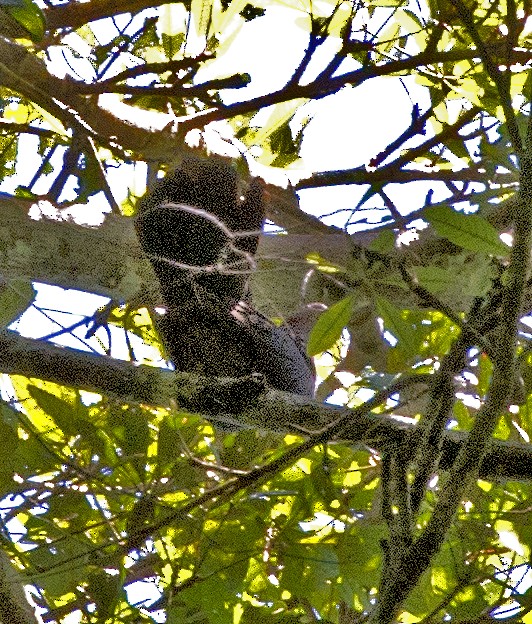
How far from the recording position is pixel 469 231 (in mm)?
1007

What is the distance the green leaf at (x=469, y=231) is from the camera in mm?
1004

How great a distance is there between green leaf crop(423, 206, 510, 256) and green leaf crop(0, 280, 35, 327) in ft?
2.55

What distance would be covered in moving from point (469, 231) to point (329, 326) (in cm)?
31

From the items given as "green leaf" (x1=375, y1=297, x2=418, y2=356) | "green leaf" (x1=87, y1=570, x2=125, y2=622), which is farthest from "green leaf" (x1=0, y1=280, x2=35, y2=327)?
"green leaf" (x1=375, y1=297, x2=418, y2=356)

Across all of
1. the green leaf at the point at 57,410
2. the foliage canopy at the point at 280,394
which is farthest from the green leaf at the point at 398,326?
the green leaf at the point at 57,410

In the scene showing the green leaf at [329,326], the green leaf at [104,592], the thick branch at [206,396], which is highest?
the green leaf at [329,326]

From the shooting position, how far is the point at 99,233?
152 cm

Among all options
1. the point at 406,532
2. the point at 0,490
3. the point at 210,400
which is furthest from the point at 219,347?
the point at 406,532

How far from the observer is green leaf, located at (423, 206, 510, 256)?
1.00 metres

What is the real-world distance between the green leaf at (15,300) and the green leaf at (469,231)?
0.78 m

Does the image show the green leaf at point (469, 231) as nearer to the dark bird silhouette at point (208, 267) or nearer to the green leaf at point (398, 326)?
the green leaf at point (398, 326)

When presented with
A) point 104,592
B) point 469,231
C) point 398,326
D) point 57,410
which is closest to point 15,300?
point 57,410

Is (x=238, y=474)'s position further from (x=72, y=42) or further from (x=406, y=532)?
(x=72, y=42)

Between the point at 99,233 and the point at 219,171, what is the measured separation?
0.25 metres
